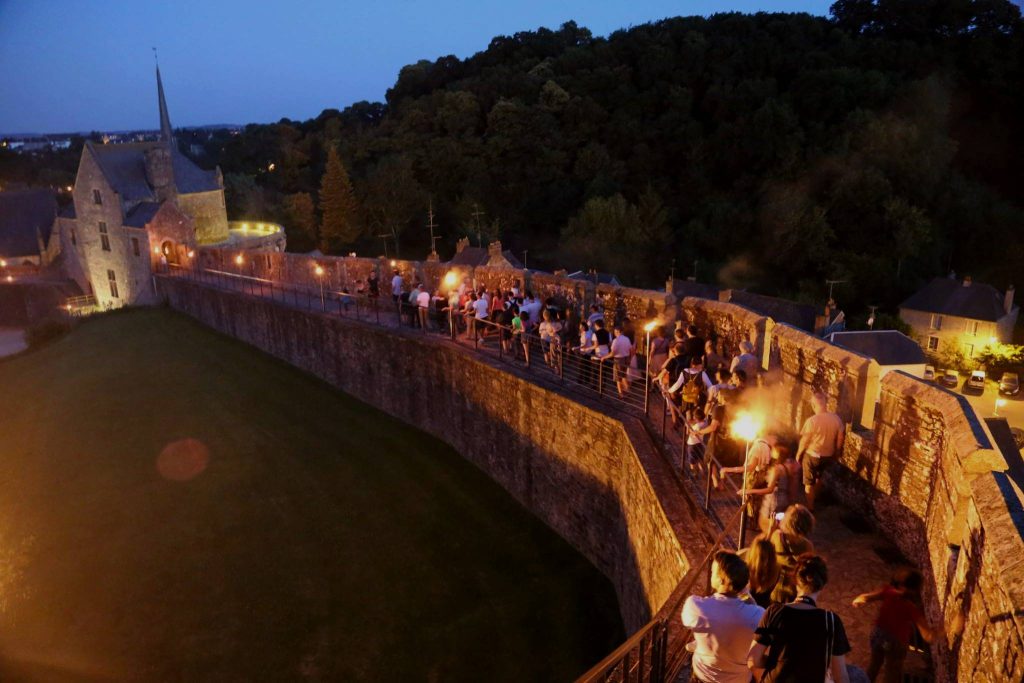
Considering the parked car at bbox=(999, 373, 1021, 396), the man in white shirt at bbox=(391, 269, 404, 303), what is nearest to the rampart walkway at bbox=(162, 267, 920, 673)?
the man in white shirt at bbox=(391, 269, 404, 303)

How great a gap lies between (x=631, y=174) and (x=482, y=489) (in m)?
56.7

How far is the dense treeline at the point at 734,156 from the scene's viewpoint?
5469cm

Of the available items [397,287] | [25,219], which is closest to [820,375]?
[397,287]

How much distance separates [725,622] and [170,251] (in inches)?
1368

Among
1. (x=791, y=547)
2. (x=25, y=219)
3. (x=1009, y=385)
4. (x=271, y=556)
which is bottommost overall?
(x=1009, y=385)

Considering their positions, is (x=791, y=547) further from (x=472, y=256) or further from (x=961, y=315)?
(x=961, y=315)

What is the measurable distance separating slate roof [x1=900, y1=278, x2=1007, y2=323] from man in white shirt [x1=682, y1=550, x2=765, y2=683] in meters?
45.1

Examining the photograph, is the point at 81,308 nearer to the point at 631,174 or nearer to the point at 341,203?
the point at 341,203

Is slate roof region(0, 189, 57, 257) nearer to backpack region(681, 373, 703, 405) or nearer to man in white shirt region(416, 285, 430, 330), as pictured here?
man in white shirt region(416, 285, 430, 330)

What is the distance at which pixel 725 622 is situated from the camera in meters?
4.17

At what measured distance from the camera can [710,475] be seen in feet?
25.2

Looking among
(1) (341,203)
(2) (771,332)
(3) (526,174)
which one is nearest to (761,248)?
(3) (526,174)

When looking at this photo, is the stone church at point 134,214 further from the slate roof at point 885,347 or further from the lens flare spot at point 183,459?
the slate roof at point 885,347

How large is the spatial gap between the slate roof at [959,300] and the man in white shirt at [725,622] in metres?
45.1
